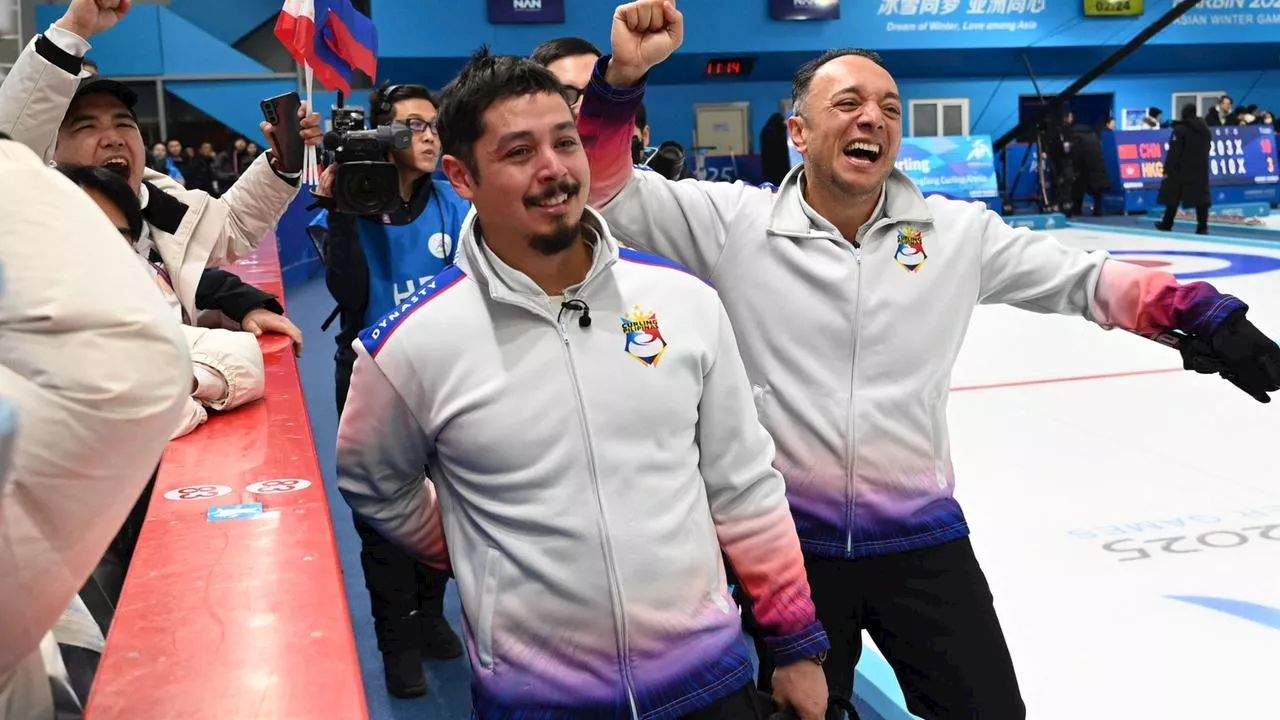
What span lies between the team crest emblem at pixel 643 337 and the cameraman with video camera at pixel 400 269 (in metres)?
1.62

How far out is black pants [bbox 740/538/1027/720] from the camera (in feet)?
7.01

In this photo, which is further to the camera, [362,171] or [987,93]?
[987,93]

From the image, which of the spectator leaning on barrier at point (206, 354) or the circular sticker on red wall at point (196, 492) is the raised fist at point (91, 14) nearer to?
the spectator leaning on barrier at point (206, 354)

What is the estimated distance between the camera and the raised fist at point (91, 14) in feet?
8.63

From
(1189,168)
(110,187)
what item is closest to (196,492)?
(110,187)

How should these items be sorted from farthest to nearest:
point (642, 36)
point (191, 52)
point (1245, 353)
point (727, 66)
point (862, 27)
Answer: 1. point (727, 66)
2. point (862, 27)
3. point (191, 52)
4. point (1245, 353)
5. point (642, 36)

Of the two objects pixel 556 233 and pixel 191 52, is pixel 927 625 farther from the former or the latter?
pixel 191 52

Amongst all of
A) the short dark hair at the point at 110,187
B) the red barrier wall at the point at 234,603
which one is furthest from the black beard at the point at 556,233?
the short dark hair at the point at 110,187

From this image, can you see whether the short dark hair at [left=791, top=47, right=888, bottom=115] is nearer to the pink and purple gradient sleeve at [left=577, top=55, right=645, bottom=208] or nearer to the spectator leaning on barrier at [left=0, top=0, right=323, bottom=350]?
the pink and purple gradient sleeve at [left=577, top=55, right=645, bottom=208]

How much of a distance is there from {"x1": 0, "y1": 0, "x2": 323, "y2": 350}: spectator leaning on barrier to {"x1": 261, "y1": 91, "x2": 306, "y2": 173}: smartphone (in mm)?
26

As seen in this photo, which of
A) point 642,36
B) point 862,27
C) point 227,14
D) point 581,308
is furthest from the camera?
point 227,14

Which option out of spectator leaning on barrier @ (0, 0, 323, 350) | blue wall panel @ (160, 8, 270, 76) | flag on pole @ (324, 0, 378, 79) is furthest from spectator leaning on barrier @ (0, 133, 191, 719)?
blue wall panel @ (160, 8, 270, 76)

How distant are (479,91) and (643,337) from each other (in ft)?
1.47

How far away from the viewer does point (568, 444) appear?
1.64 m
